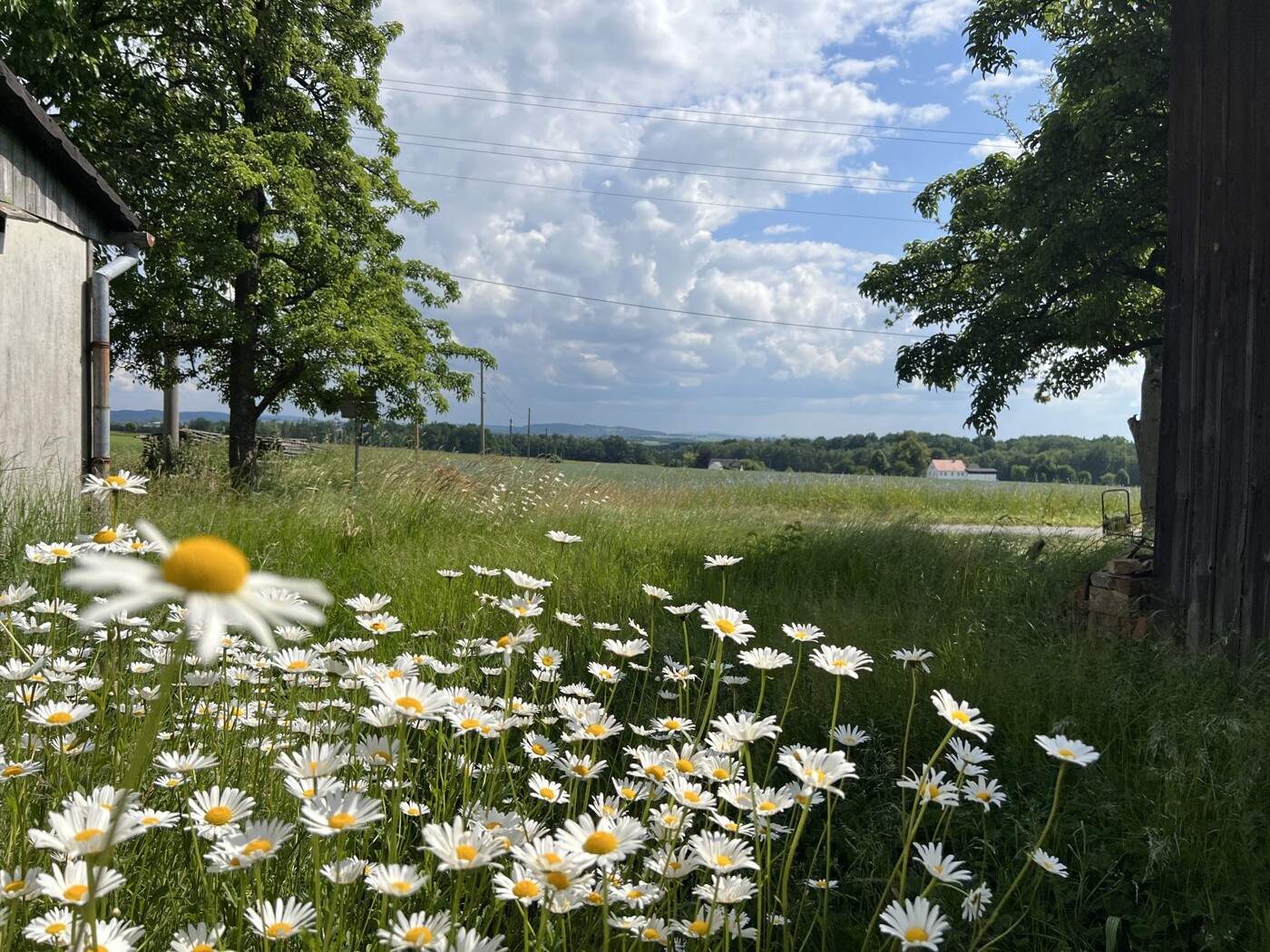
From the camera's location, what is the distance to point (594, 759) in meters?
2.08

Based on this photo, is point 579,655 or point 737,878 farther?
point 579,655

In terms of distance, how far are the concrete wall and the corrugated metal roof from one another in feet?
1.63

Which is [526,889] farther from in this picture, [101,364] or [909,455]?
[909,455]

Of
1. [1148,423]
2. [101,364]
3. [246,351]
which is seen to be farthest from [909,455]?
[101,364]

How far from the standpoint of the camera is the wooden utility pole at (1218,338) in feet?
13.8

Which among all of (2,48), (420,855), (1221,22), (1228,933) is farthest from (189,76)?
(1228,933)

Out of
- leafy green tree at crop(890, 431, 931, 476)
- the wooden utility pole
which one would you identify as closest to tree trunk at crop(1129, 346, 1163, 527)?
the wooden utility pole

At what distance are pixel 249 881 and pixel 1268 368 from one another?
4.93m

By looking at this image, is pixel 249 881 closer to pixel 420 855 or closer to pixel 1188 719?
pixel 420 855

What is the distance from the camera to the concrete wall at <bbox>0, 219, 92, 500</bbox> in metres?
6.94

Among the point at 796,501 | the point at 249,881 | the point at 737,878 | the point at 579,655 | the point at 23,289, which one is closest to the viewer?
the point at 737,878

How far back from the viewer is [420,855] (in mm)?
2088

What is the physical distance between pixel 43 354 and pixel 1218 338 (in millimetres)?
9026

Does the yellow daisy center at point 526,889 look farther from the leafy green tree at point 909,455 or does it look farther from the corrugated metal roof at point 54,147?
the leafy green tree at point 909,455
